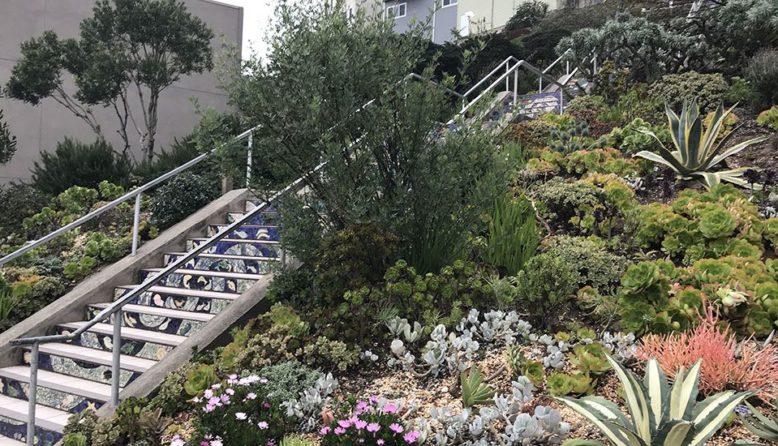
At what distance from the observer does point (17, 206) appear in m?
10.1

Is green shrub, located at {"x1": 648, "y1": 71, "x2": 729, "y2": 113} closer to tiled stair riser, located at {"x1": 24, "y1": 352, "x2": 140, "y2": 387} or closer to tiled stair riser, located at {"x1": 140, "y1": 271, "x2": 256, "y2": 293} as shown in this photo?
tiled stair riser, located at {"x1": 140, "y1": 271, "x2": 256, "y2": 293}

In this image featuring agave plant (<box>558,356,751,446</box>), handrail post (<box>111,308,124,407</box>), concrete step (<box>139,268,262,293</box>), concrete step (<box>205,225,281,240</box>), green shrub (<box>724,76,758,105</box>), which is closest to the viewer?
agave plant (<box>558,356,751,446</box>)

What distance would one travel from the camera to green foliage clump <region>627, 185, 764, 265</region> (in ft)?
15.9

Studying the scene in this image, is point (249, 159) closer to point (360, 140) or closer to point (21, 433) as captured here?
point (360, 140)

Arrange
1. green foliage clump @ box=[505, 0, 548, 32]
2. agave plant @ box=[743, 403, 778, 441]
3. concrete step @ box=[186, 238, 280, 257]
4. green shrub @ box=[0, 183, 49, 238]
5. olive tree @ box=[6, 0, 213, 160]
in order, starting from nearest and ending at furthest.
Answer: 1. agave plant @ box=[743, 403, 778, 441]
2. concrete step @ box=[186, 238, 280, 257]
3. green shrub @ box=[0, 183, 49, 238]
4. olive tree @ box=[6, 0, 213, 160]
5. green foliage clump @ box=[505, 0, 548, 32]

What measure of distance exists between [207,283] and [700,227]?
4763 mm

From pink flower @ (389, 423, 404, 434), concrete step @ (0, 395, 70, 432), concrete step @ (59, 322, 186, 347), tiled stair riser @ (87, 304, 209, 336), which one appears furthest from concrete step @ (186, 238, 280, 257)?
pink flower @ (389, 423, 404, 434)

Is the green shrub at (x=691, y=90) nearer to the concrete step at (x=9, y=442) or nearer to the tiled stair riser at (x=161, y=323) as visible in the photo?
the tiled stair riser at (x=161, y=323)

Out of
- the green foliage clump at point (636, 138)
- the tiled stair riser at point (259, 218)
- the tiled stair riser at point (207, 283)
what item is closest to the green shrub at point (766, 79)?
the green foliage clump at point (636, 138)

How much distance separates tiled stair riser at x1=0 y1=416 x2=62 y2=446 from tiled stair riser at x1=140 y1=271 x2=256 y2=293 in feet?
6.08

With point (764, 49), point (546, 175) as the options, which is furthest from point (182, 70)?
point (764, 49)

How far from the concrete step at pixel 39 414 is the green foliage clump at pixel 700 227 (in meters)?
5.00

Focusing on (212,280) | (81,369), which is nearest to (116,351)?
(81,369)

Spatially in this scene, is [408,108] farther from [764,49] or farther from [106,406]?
[764,49]
